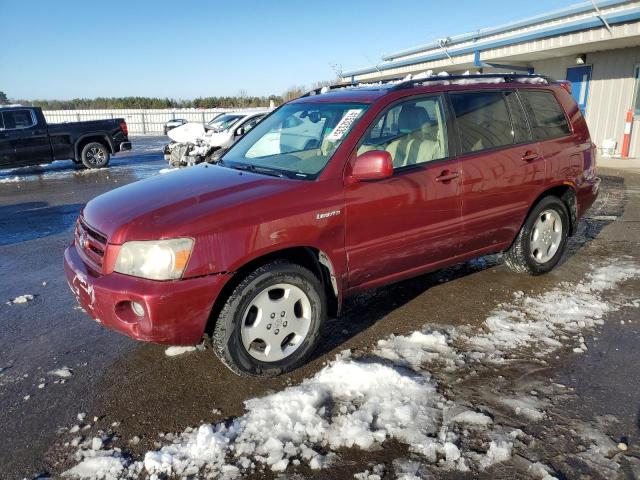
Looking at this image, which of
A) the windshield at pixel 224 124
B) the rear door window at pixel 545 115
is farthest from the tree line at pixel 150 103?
the rear door window at pixel 545 115

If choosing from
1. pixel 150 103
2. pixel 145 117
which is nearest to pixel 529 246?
pixel 145 117

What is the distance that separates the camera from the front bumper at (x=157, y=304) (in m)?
2.81

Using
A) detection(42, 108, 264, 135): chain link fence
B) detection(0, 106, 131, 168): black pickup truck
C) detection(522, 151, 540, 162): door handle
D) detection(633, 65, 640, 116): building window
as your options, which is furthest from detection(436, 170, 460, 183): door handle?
detection(42, 108, 264, 135): chain link fence

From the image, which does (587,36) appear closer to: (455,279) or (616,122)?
(616,122)

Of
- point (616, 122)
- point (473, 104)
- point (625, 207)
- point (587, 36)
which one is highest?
point (587, 36)

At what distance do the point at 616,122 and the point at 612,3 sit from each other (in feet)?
10.7

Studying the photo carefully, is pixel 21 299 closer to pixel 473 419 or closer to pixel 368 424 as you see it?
pixel 368 424

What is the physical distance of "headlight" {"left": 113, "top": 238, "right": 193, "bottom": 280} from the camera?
2838 mm

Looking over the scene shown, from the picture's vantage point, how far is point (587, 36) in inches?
493

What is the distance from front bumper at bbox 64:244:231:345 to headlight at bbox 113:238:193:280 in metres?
0.05

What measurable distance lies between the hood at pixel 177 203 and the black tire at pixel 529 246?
2.57 m

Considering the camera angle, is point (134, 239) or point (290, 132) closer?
point (134, 239)

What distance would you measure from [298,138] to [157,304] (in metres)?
1.93

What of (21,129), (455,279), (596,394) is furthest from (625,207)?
(21,129)
